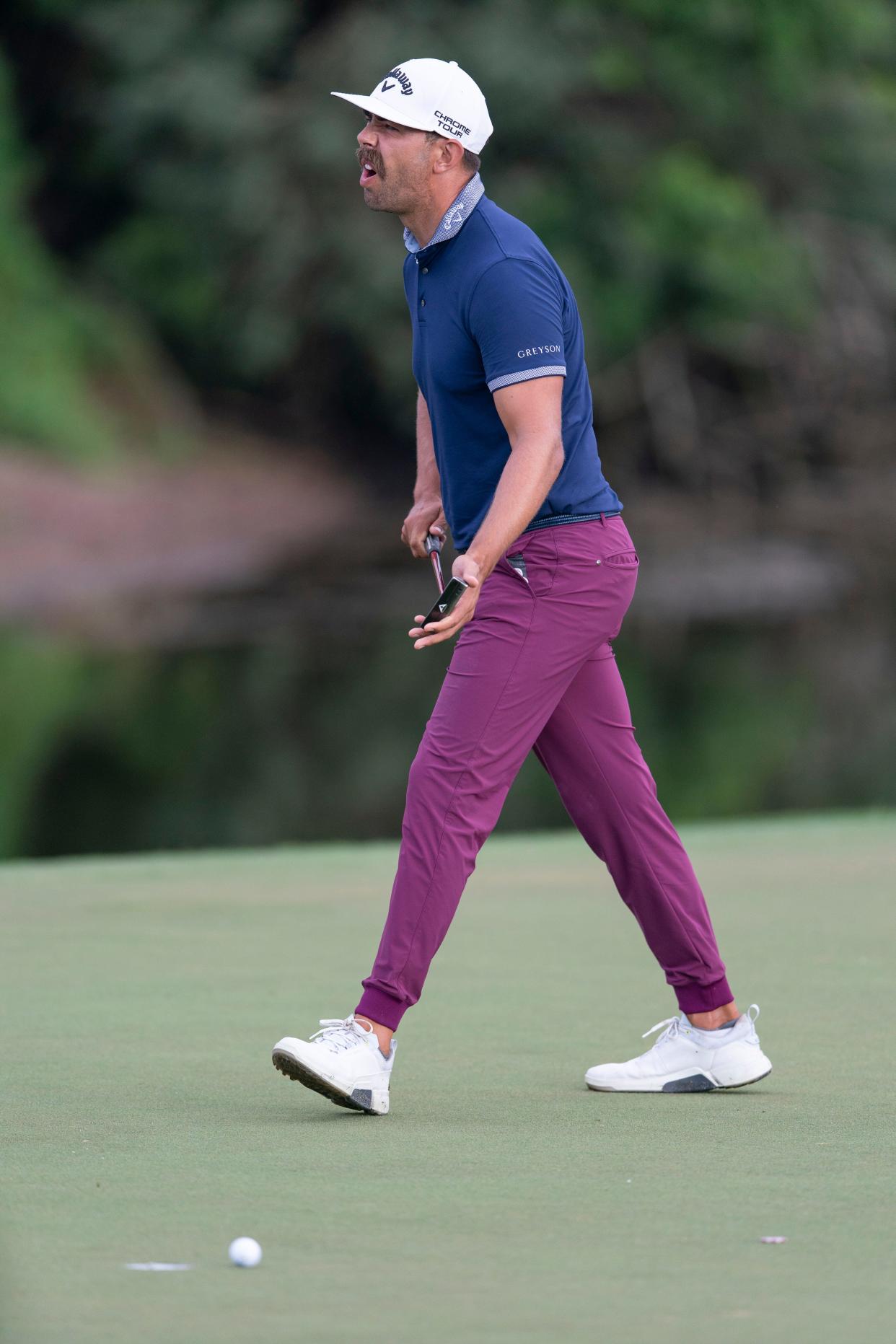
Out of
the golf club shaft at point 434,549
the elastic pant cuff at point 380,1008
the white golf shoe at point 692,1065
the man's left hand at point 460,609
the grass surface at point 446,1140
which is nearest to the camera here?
the grass surface at point 446,1140

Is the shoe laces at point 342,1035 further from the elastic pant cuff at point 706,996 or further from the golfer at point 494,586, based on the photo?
the elastic pant cuff at point 706,996

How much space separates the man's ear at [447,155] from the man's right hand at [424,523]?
0.79 meters

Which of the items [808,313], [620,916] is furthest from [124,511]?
[620,916]

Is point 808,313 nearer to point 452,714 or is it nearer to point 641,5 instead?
point 641,5

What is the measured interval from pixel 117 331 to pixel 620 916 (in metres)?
31.3

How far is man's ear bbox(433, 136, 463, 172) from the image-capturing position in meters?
4.42

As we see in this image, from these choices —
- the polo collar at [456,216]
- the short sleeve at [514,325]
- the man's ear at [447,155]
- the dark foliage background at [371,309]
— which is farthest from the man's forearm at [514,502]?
the dark foliage background at [371,309]

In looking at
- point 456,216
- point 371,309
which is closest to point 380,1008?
point 456,216

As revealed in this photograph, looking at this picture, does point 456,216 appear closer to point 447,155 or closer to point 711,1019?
point 447,155

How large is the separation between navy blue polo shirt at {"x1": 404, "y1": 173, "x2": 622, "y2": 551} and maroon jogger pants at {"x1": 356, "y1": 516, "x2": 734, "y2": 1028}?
12cm

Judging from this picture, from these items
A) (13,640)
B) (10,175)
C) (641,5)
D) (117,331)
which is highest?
(641,5)

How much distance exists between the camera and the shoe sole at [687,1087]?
4.61 meters

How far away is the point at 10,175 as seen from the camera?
36469 millimetres

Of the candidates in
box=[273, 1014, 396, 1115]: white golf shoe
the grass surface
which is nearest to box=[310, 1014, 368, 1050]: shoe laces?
box=[273, 1014, 396, 1115]: white golf shoe
